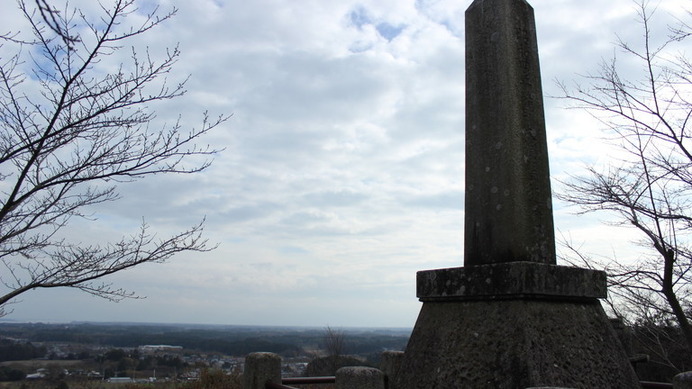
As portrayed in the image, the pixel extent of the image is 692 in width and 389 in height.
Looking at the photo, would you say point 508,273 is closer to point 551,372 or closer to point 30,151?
point 551,372

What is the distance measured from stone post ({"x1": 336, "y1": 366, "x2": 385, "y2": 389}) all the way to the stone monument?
4.9 inches

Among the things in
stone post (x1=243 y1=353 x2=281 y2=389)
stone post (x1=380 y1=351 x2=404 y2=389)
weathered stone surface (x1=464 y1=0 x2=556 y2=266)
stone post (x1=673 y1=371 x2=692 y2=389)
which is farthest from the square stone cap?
stone post (x1=380 y1=351 x2=404 y2=389)

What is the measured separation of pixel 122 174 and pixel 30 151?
2.99ft

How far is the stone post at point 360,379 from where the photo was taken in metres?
3.08

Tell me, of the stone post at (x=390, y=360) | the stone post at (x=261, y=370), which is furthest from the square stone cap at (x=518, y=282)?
the stone post at (x=390, y=360)

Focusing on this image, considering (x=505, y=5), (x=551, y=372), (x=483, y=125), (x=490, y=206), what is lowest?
(x=551, y=372)

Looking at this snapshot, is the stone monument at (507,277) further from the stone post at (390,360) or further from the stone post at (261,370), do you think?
the stone post at (390,360)

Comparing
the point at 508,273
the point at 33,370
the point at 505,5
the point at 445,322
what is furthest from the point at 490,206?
the point at 33,370

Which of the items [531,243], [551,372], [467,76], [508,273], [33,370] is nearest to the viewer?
[551,372]

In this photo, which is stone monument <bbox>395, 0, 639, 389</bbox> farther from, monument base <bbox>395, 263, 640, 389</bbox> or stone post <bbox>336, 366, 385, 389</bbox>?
stone post <bbox>336, 366, 385, 389</bbox>

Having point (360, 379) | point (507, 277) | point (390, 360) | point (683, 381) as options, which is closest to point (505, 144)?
point (507, 277)

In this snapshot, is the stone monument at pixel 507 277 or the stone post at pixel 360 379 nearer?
the stone monument at pixel 507 277

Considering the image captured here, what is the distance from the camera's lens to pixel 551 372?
2.37 meters

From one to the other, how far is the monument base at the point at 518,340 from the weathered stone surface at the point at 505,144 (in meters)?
0.24
